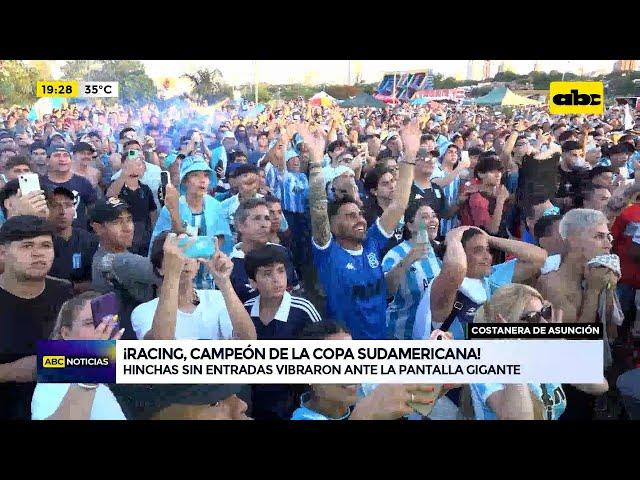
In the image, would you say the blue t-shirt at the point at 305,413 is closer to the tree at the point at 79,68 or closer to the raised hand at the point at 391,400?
the raised hand at the point at 391,400

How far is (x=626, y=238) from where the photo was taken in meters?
4.09

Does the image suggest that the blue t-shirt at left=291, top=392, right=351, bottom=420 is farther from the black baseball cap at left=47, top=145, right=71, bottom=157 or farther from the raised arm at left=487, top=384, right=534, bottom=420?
the black baseball cap at left=47, top=145, right=71, bottom=157

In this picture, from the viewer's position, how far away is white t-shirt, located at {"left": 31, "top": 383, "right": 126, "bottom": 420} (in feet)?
13.3

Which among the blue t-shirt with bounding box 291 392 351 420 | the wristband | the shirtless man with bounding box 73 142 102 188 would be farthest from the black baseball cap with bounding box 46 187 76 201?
the blue t-shirt with bounding box 291 392 351 420

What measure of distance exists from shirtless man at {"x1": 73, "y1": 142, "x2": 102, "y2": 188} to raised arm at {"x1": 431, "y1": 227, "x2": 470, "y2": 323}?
1950mm

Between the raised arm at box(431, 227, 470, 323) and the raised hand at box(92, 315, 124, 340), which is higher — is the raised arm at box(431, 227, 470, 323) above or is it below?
above

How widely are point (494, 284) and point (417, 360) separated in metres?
0.59

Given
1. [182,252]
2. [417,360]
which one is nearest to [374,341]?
[417,360]

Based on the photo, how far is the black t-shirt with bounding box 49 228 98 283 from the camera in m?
4.00

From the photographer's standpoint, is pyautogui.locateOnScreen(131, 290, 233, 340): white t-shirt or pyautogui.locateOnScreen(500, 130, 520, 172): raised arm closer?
pyautogui.locateOnScreen(131, 290, 233, 340): white t-shirt

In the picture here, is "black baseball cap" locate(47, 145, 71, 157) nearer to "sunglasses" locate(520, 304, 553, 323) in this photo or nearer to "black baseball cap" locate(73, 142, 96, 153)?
"black baseball cap" locate(73, 142, 96, 153)

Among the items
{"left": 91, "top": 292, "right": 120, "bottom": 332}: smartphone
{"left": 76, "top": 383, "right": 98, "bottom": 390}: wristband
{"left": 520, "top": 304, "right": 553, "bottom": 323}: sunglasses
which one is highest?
{"left": 91, "top": 292, "right": 120, "bottom": 332}: smartphone

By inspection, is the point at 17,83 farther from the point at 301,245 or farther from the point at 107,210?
the point at 301,245

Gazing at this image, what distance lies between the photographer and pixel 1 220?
13.1 ft
